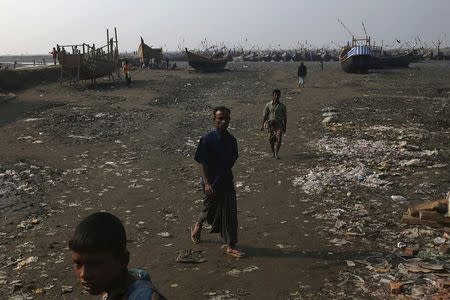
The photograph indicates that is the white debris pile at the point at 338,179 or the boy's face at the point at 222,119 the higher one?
the boy's face at the point at 222,119

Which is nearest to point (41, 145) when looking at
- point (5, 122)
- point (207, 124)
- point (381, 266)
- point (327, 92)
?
point (5, 122)

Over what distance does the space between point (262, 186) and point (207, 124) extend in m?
6.57

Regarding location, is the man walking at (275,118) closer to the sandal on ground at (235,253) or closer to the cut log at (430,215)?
the cut log at (430,215)

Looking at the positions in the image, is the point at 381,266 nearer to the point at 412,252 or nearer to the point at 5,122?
the point at 412,252

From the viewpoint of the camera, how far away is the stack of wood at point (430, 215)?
5492 mm

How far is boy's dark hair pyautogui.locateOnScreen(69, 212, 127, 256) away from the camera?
1.53 meters

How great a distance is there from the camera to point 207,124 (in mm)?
14055

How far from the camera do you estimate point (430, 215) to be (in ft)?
18.2

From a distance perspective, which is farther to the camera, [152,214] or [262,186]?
[262,186]

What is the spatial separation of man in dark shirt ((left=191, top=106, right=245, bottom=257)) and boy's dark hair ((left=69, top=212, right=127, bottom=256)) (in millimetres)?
3290

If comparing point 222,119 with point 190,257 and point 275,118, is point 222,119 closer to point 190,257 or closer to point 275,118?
point 190,257

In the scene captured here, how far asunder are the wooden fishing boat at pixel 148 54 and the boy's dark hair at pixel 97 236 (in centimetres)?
4390

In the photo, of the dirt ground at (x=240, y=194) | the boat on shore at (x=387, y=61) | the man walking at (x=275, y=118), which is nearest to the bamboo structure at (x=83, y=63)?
the dirt ground at (x=240, y=194)

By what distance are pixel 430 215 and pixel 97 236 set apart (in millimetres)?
5046
